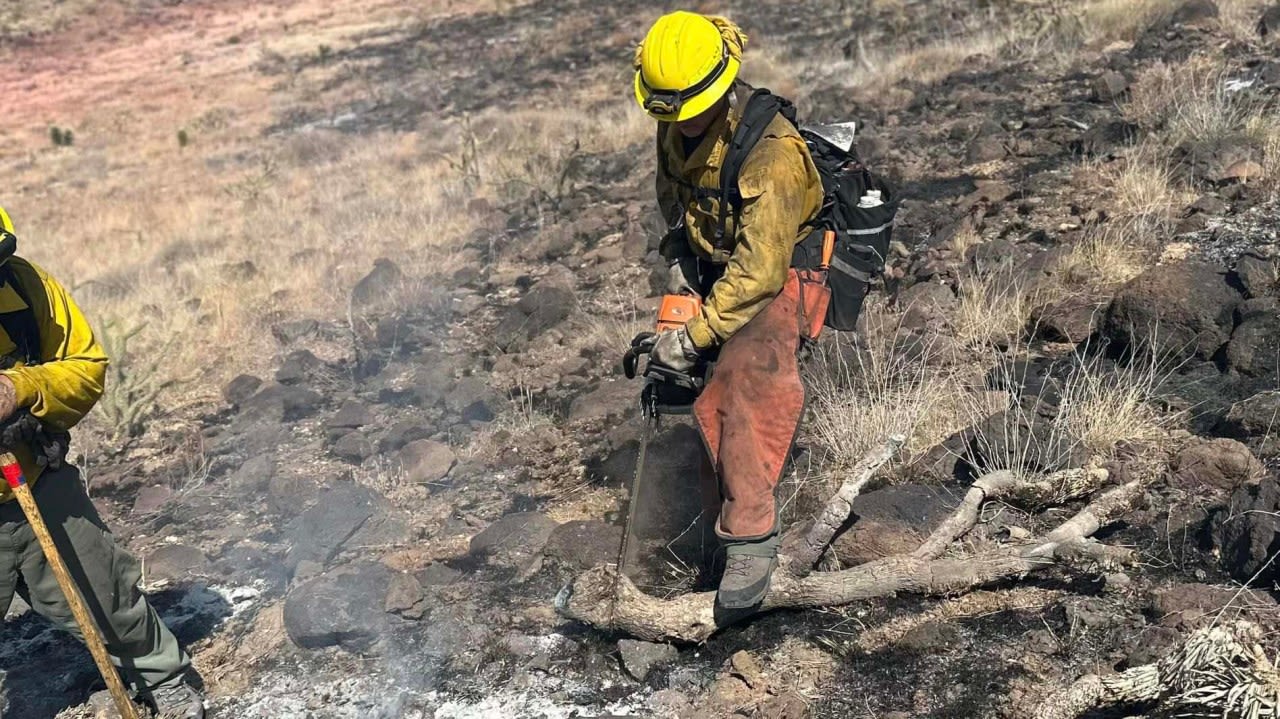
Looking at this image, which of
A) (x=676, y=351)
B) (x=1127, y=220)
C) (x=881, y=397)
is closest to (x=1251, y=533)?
(x=881, y=397)

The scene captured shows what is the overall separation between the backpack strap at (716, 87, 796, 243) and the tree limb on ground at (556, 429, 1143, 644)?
3.36 ft

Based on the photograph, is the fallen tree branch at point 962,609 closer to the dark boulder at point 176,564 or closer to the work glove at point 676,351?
the work glove at point 676,351

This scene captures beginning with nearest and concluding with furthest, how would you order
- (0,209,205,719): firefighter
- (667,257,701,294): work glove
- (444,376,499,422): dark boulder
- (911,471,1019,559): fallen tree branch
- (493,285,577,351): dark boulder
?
(0,209,205,719): firefighter, (911,471,1019,559): fallen tree branch, (667,257,701,294): work glove, (444,376,499,422): dark boulder, (493,285,577,351): dark boulder

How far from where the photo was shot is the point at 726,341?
134 inches

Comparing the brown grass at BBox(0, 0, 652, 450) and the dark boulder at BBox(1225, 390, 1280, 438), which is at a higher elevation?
the dark boulder at BBox(1225, 390, 1280, 438)

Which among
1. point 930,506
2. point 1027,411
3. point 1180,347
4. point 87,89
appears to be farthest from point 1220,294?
point 87,89

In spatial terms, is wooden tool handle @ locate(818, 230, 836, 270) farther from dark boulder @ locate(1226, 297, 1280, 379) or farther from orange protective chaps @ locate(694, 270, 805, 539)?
dark boulder @ locate(1226, 297, 1280, 379)

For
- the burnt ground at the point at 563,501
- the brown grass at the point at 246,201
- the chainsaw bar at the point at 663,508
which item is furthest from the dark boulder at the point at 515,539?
the brown grass at the point at 246,201

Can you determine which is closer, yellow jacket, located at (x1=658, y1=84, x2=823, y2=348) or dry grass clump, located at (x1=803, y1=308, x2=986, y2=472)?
yellow jacket, located at (x1=658, y1=84, x2=823, y2=348)

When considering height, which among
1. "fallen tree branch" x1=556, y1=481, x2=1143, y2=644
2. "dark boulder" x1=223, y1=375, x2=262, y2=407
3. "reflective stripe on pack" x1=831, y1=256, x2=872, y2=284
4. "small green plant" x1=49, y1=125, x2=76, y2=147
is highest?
"reflective stripe on pack" x1=831, y1=256, x2=872, y2=284

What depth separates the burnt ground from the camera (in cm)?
321

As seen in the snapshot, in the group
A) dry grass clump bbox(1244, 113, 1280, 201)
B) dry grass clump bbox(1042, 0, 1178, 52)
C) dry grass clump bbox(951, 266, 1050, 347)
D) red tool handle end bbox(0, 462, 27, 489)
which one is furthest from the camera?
dry grass clump bbox(1042, 0, 1178, 52)

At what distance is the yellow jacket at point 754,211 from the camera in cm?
323

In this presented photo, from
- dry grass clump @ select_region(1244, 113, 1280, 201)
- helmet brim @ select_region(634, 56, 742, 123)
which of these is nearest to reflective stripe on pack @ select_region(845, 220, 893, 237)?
helmet brim @ select_region(634, 56, 742, 123)
